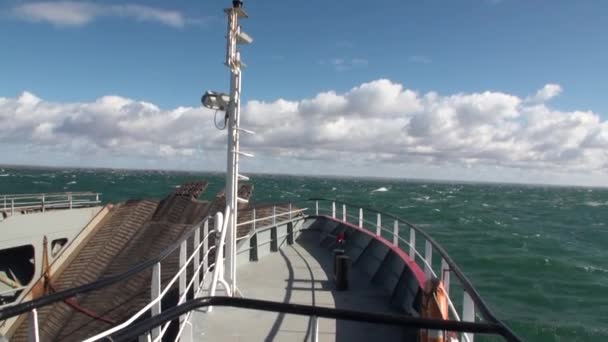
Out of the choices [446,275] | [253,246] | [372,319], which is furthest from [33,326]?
[253,246]

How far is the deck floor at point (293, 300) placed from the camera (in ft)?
17.4

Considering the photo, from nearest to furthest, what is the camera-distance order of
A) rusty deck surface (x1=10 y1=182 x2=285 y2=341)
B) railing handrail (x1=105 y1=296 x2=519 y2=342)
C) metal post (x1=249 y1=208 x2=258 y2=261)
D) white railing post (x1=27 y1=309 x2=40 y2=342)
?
railing handrail (x1=105 y1=296 x2=519 y2=342) → white railing post (x1=27 y1=309 x2=40 y2=342) → metal post (x1=249 y1=208 x2=258 y2=261) → rusty deck surface (x1=10 y1=182 x2=285 y2=341)

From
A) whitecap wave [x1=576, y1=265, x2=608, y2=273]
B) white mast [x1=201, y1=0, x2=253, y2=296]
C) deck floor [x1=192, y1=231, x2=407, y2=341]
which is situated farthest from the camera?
whitecap wave [x1=576, y1=265, x2=608, y2=273]

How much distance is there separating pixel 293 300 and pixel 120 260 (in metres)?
9.70

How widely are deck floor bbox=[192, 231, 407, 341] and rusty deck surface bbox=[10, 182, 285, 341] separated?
7.89 feet

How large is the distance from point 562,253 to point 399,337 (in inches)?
963

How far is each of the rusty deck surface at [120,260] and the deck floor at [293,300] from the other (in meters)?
2.41

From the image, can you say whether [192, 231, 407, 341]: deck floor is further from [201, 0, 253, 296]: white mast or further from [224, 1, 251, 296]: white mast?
[224, 1, 251, 296]: white mast

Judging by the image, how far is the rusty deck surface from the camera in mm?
10469

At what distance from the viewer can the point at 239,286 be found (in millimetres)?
7492

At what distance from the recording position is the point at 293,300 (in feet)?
22.3

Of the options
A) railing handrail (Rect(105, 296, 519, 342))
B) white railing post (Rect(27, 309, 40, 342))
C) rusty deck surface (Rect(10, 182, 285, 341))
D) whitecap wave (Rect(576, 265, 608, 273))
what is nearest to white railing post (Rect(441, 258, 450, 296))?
railing handrail (Rect(105, 296, 519, 342))

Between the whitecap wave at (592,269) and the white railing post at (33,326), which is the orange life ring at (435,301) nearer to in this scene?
the white railing post at (33,326)

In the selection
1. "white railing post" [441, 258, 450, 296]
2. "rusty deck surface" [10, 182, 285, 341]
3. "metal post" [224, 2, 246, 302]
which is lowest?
"rusty deck surface" [10, 182, 285, 341]
